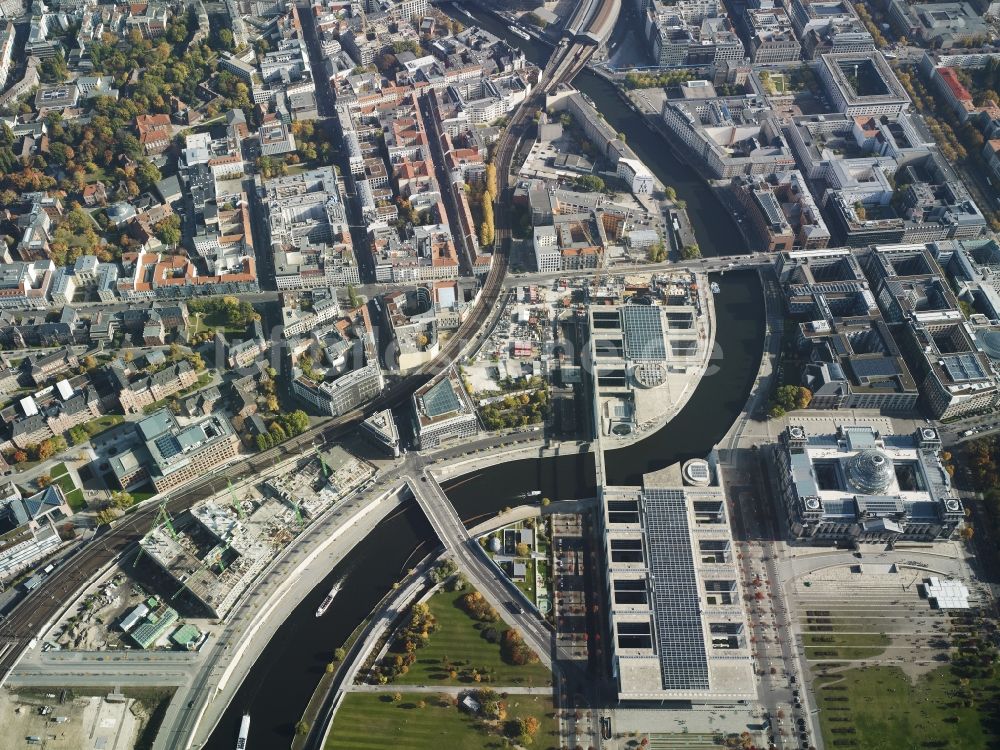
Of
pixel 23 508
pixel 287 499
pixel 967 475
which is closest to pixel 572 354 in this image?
pixel 287 499

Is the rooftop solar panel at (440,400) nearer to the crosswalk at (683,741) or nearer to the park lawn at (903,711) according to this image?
the crosswalk at (683,741)

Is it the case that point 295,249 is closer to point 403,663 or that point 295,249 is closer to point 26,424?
point 26,424

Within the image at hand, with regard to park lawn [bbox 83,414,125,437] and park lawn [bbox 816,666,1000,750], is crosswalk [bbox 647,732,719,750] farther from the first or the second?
park lawn [bbox 83,414,125,437]

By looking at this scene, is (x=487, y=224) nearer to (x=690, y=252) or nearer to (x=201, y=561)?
(x=690, y=252)

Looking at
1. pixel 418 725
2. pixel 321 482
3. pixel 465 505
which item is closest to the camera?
pixel 418 725

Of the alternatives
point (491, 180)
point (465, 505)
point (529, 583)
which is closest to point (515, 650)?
point (529, 583)

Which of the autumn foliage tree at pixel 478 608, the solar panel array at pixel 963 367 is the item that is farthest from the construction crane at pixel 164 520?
the solar panel array at pixel 963 367

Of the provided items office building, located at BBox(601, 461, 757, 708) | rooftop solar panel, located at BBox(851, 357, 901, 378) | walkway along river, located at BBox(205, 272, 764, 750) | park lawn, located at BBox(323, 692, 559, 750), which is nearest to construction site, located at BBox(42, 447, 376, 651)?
walkway along river, located at BBox(205, 272, 764, 750)
